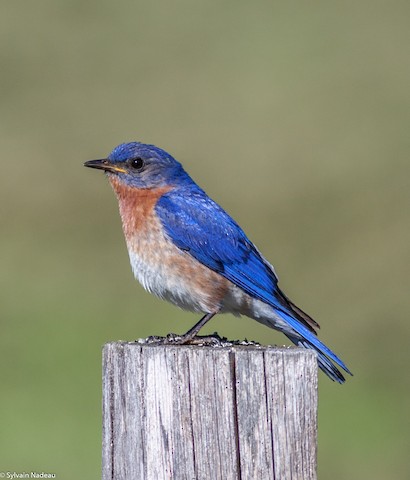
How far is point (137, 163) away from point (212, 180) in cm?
955

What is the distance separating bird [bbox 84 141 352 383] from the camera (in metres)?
7.29

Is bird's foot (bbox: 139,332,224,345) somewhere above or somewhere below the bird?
below

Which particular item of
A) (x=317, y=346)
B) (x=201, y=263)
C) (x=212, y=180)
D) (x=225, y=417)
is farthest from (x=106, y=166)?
(x=212, y=180)

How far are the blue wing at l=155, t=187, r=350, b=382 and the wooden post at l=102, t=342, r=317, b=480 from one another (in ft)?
5.97

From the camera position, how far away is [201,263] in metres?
7.44

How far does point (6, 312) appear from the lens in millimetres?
13586

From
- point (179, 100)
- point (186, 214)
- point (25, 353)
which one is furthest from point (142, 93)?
point (186, 214)

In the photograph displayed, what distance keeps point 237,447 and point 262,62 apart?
684 inches

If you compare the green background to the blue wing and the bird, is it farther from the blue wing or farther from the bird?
the blue wing

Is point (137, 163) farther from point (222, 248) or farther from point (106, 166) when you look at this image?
point (222, 248)

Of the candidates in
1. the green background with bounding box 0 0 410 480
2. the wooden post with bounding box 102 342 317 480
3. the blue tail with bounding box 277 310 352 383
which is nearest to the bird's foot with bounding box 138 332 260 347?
the blue tail with bounding box 277 310 352 383

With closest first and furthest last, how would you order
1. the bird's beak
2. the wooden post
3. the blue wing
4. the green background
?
the wooden post < the blue wing < the bird's beak < the green background

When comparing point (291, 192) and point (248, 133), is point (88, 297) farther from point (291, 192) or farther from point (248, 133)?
point (248, 133)

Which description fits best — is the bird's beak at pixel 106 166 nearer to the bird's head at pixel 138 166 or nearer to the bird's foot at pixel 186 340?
the bird's head at pixel 138 166
